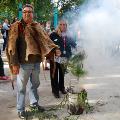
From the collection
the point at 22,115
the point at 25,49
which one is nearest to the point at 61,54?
the point at 25,49

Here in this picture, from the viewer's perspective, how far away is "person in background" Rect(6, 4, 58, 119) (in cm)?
628

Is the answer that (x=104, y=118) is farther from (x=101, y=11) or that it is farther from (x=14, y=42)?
(x=101, y=11)

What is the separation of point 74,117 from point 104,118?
0.49 metres

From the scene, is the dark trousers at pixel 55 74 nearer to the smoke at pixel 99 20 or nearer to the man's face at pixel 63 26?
the man's face at pixel 63 26

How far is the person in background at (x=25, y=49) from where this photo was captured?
6.28m

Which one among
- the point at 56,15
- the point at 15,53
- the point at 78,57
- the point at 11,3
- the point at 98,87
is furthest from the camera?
the point at 56,15

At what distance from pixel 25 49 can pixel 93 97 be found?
2.28 metres

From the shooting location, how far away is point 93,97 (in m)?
8.01

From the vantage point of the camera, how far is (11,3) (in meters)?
10.9

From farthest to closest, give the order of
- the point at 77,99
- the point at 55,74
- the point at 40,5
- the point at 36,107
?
the point at 40,5 < the point at 55,74 < the point at 36,107 < the point at 77,99

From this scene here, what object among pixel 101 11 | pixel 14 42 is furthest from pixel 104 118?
pixel 101 11

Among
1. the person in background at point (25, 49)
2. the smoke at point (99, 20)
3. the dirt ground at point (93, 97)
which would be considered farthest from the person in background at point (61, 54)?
the smoke at point (99, 20)

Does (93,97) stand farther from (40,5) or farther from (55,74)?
(40,5)

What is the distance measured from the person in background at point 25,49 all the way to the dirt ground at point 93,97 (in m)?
0.70
